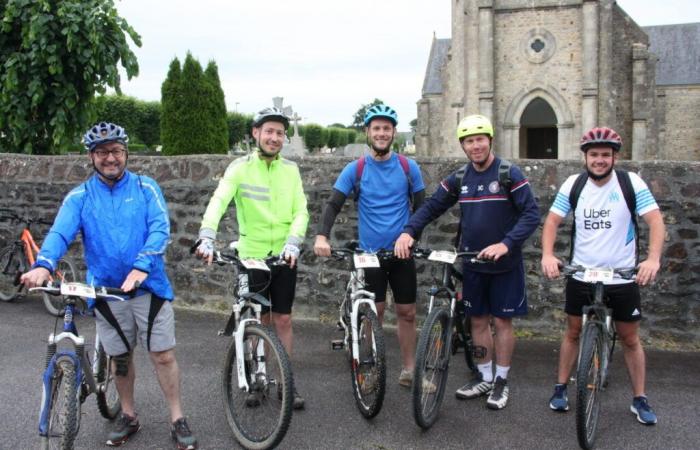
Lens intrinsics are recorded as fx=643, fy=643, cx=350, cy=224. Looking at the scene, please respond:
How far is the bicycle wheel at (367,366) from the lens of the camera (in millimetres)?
4227

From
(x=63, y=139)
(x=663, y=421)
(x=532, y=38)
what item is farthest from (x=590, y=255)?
(x=532, y=38)

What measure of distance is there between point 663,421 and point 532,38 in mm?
29076

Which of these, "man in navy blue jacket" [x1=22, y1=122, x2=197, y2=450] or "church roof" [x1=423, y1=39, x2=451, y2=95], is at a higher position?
"church roof" [x1=423, y1=39, x2=451, y2=95]

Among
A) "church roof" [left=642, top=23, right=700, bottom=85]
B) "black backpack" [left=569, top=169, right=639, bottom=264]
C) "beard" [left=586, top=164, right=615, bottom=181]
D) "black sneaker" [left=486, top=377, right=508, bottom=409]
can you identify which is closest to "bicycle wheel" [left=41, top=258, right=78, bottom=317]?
"black sneaker" [left=486, top=377, right=508, bottom=409]

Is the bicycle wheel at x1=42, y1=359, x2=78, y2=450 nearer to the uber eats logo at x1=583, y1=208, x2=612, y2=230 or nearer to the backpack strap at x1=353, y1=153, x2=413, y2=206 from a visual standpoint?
the backpack strap at x1=353, y1=153, x2=413, y2=206

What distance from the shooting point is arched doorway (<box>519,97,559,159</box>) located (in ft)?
113

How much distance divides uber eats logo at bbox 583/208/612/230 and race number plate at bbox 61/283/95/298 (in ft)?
10.2

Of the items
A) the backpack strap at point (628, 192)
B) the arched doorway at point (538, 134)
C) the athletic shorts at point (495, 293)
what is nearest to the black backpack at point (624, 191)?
the backpack strap at point (628, 192)

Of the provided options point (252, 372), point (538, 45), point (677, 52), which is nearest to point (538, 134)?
point (538, 45)

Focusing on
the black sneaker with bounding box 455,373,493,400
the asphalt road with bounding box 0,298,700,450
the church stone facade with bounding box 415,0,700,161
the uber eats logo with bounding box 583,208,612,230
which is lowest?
the asphalt road with bounding box 0,298,700,450

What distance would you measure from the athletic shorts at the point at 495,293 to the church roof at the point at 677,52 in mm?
38650

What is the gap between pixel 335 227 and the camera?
6.92 m

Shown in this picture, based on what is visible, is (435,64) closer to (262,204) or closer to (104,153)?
(262,204)

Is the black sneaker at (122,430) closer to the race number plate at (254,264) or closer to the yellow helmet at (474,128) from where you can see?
the race number plate at (254,264)
